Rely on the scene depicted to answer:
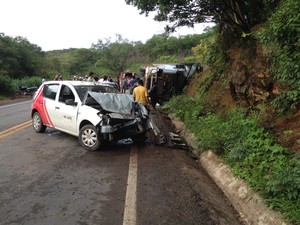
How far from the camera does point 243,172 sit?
5625 mm

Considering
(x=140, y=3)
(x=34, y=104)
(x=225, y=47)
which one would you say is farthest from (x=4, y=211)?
(x=225, y=47)

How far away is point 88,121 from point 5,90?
2485cm

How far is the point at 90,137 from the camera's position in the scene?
8266 millimetres

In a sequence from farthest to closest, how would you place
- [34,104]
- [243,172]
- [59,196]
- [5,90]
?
1. [5,90]
2. [34,104]
3. [243,172]
4. [59,196]

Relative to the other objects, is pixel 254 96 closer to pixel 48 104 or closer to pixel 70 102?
pixel 70 102

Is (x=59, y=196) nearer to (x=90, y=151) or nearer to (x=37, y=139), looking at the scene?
(x=90, y=151)

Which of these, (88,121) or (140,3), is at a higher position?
(140,3)

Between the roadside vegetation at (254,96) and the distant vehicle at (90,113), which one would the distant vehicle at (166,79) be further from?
the distant vehicle at (90,113)

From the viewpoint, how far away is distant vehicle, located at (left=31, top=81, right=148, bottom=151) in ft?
26.5

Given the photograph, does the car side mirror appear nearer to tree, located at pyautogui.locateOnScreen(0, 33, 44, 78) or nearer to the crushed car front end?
the crushed car front end

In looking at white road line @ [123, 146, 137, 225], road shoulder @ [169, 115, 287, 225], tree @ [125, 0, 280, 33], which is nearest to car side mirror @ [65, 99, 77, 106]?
white road line @ [123, 146, 137, 225]

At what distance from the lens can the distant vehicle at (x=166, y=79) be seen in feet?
61.7

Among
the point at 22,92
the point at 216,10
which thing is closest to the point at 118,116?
the point at 216,10

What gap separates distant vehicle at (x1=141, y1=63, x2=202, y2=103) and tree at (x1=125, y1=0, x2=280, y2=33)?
5.68m
